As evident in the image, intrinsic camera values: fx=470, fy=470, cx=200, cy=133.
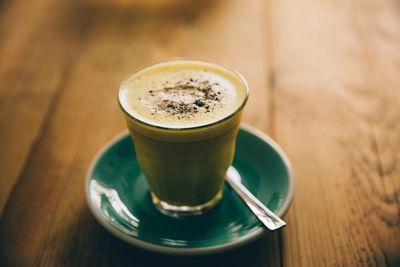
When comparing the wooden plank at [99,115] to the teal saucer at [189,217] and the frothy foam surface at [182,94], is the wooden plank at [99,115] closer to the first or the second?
Result: the teal saucer at [189,217]

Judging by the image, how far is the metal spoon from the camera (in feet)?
2.43

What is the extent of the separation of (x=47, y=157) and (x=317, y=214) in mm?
571

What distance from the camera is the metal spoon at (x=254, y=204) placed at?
2.43 feet

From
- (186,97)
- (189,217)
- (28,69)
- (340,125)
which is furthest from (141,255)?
(28,69)

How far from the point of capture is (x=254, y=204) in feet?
2.63

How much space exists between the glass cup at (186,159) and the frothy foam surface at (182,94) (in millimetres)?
14

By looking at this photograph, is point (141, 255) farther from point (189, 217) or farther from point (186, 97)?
point (186, 97)

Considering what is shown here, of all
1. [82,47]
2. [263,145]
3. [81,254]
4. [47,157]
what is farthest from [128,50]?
[81,254]

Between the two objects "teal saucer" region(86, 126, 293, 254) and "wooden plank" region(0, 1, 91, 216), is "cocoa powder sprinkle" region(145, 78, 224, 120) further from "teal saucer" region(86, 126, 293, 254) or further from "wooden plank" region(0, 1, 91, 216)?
"wooden plank" region(0, 1, 91, 216)

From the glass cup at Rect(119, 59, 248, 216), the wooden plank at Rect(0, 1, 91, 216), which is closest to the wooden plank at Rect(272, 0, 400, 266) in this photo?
the glass cup at Rect(119, 59, 248, 216)

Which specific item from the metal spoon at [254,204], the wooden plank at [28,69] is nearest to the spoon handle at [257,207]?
the metal spoon at [254,204]

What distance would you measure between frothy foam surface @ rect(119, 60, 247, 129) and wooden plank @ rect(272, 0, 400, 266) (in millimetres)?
236

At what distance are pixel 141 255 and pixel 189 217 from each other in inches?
4.4

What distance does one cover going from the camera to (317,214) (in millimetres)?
848
